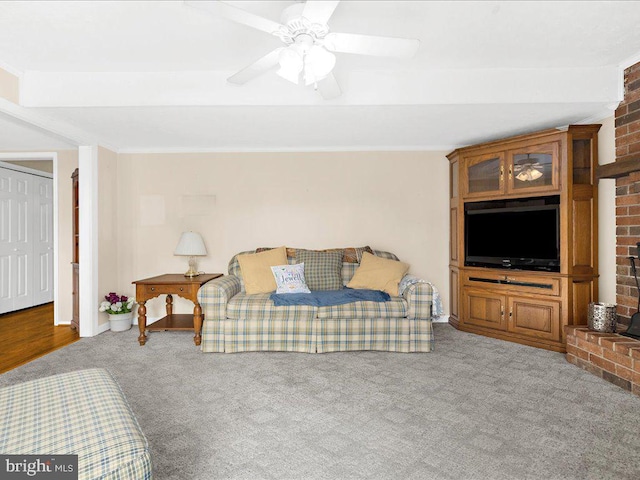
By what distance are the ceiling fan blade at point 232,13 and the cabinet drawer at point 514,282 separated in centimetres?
323

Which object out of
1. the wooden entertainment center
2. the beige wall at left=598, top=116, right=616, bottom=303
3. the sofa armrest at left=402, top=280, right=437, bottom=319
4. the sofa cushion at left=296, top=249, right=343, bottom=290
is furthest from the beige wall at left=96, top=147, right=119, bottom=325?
the beige wall at left=598, top=116, right=616, bottom=303

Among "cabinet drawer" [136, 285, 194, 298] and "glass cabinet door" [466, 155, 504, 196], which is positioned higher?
"glass cabinet door" [466, 155, 504, 196]

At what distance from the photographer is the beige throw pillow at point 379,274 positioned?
371 centimetres

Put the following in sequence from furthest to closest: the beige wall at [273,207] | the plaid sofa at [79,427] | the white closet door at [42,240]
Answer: the white closet door at [42,240]
the beige wall at [273,207]
the plaid sofa at [79,427]

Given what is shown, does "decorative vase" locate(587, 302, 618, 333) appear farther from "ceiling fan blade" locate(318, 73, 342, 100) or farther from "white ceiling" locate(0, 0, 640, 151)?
"ceiling fan blade" locate(318, 73, 342, 100)

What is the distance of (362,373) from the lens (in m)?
2.86

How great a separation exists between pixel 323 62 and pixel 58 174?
167 inches

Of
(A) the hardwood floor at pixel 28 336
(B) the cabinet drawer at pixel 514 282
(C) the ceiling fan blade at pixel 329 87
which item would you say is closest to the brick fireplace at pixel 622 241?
(B) the cabinet drawer at pixel 514 282

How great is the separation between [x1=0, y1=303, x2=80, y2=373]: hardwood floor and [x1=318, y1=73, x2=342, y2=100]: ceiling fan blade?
11.1 feet

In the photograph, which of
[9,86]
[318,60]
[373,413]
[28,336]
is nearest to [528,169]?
[318,60]

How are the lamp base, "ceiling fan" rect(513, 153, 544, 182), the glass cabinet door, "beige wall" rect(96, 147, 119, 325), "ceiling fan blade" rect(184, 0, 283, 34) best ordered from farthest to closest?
1. "beige wall" rect(96, 147, 119, 325)
2. the lamp base
3. the glass cabinet door
4. "ceiling fan" rect(513, 153, 544, 182)
5. "ceiling fan blade" rect(184, 0, 283, 34)

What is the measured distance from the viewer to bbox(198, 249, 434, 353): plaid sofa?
334 centimetres

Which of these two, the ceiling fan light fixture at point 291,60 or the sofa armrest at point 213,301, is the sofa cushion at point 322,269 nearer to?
the sofa armrest at point 213,301

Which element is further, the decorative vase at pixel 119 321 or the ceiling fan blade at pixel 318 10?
the decorative vase at pixel 119 321
